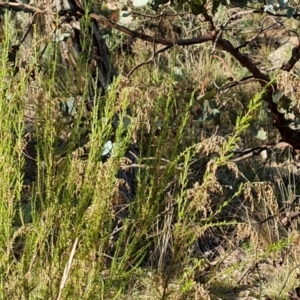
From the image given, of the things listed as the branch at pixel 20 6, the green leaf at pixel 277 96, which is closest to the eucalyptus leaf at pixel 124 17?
the branch at pixel 20 6

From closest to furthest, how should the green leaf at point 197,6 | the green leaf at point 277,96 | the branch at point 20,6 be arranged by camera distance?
the green leaf at point 197,6 < the green leaf at point 277,96 < the branch at point 20,6

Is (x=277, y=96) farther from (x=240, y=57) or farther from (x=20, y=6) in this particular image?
(x=20, y=6)

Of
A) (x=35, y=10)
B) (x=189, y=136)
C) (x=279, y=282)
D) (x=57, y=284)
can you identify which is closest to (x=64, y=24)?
(x=35, y=10)

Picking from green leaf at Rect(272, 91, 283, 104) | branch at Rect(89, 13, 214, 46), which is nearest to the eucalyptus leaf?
branch at Rect(89, 13, 214, 46)

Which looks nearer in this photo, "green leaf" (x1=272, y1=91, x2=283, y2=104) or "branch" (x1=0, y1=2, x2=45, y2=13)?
"green leaf" (x1=272, y1=91, x2=283, y2=104)

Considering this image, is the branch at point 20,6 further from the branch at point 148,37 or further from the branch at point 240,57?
the branch at point 240,57

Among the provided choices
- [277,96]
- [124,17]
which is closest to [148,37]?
[124,17]

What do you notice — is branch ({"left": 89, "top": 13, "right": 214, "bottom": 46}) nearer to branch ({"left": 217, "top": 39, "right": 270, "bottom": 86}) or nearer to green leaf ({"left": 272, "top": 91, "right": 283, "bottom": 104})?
branch ({"left": 217, "top": 39, "right": 270, "bottom": 86})

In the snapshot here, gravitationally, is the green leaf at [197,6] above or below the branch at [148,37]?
above

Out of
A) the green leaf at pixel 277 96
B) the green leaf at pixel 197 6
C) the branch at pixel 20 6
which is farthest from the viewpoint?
the branch at pixel 20 6

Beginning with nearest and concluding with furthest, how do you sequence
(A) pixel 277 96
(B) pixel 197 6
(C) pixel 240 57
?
(B) pixel 197 6, (A) pixel 277 96, (C) pixel 240 57

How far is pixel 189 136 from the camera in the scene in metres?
5.30

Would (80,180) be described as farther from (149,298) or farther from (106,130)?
(149,298)

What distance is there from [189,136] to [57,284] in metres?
3.23
